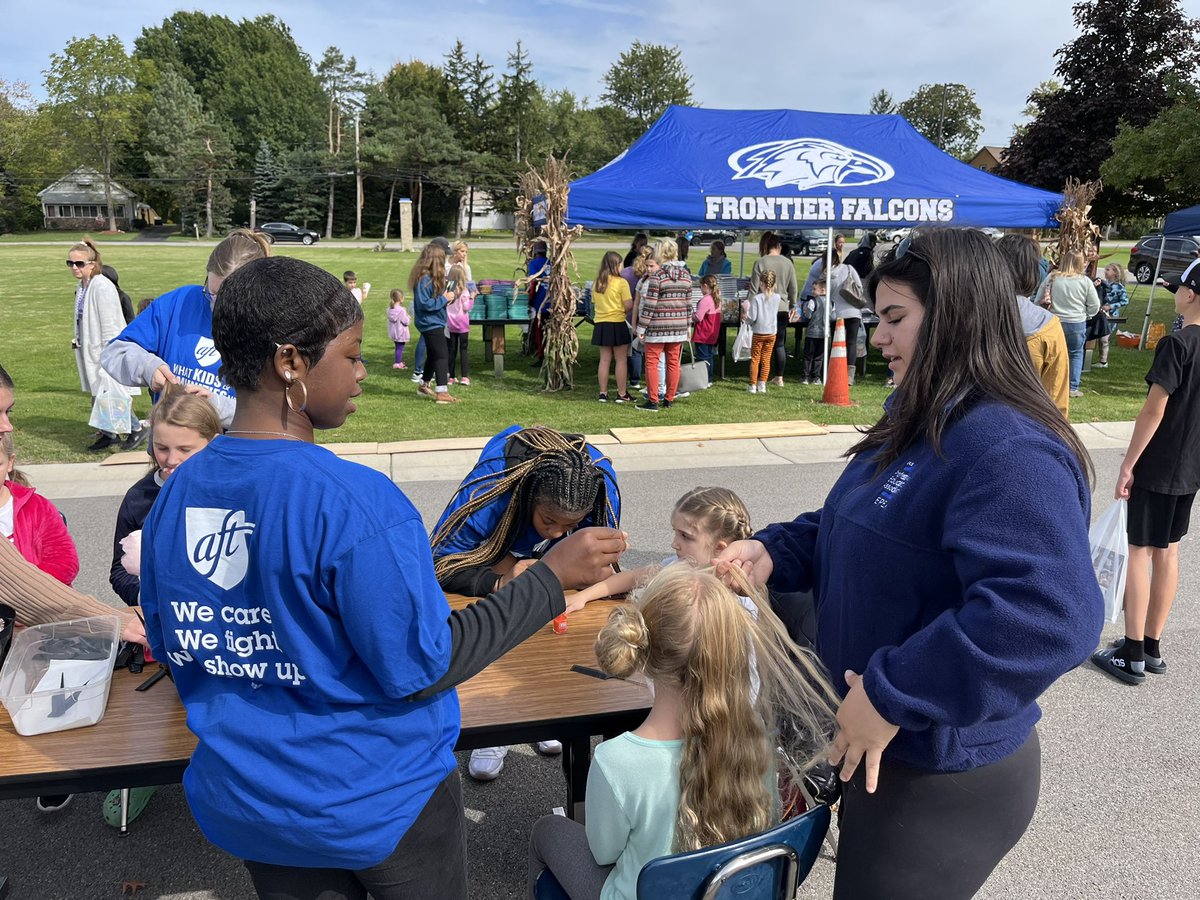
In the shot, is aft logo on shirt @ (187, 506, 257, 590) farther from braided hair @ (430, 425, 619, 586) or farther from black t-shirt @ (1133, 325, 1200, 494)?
black t-shirt @ (1133, 325, 1200, 494)

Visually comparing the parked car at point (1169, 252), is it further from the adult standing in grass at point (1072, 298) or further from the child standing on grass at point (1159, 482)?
the child standing on grass at point (1159, 482)

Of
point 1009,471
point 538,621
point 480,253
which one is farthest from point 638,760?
point 480,253

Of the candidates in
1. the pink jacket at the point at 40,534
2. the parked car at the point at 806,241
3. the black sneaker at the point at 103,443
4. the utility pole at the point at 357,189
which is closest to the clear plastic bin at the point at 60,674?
the pink jacket at the point at 40,534

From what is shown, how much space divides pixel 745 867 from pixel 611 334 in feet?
27.8

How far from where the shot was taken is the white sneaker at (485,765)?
3.25m

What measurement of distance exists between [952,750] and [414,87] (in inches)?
2900

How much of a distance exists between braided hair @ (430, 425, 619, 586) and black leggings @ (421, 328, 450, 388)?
6.79m

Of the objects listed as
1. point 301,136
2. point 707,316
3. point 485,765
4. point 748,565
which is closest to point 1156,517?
point 748,565

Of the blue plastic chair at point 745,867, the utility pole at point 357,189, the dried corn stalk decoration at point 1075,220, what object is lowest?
the blue plastic chair at point 745,867

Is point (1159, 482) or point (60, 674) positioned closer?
point (60, 674)

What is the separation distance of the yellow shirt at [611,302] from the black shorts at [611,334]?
60 millimetres

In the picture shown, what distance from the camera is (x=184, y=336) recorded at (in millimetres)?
3961

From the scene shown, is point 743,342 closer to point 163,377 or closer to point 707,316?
point 707,316

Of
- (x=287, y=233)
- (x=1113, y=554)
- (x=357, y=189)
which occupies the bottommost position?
(x=1113, y=554)
